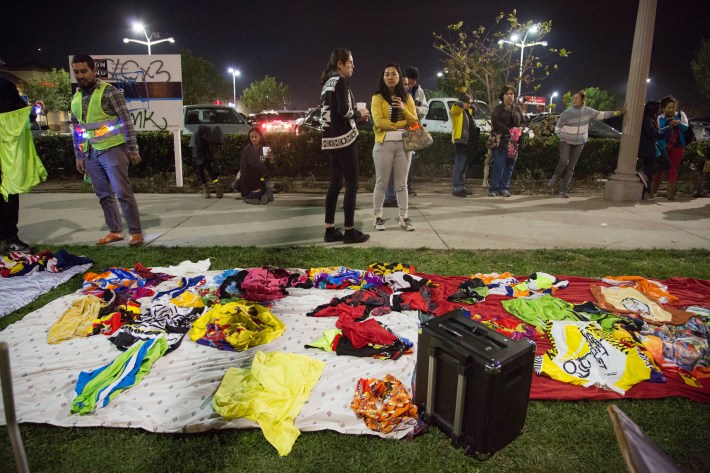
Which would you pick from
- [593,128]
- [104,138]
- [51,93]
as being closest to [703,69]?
[593,128]

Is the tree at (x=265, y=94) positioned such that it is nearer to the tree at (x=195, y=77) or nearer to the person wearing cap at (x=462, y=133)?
the tree at (x=195, y=77)

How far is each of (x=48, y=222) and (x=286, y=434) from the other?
6114mm

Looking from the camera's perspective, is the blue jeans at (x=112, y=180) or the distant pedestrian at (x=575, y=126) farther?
the distant pedestrian at (x=575, y=126)

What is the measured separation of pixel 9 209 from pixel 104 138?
4.55ft

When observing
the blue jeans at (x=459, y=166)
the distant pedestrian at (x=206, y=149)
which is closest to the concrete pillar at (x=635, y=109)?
the blue jeans at (x=459, y=166)

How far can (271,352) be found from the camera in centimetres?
312

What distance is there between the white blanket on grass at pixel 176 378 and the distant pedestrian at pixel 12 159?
89.9 inches

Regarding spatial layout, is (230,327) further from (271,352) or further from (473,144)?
(473,144)

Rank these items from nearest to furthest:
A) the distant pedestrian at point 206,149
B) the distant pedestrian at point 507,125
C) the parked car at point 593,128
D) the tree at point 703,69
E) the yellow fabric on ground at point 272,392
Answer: the yellow fabric on ground at point 272,392
the distant pedestrian at point 206,149
the distant pedestrian at point 507,125
the parked car at point 593,128
the tree at point 703,69

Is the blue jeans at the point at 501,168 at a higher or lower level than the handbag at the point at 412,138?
lower

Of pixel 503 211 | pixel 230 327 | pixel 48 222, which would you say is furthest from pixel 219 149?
pixel 230 327

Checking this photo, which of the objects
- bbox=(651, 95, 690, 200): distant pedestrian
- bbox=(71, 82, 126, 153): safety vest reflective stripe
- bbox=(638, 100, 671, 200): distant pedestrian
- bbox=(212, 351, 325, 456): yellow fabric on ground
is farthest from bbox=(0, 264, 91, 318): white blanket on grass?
bbox=(651, 95, 690, 200): distant pedestrian

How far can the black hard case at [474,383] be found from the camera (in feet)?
7.10

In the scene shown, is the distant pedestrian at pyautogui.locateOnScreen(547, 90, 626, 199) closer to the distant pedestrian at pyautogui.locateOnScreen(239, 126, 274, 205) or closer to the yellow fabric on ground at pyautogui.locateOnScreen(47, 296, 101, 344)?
the distant pedestrian at pyautogui.locateOnScreen(239, 126, 274, 205)
